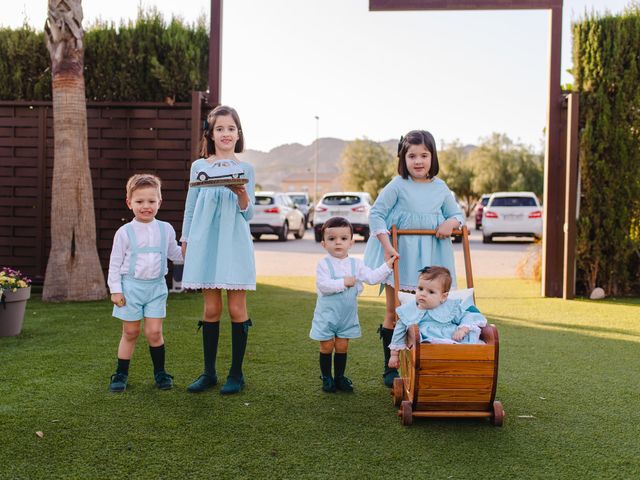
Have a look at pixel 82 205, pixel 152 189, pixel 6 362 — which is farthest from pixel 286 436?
pixel 82 205

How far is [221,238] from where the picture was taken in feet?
14.8

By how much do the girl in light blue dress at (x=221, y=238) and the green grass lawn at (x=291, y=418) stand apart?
523 millimetres

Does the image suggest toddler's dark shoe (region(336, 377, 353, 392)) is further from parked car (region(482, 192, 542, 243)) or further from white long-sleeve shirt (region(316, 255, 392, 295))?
parked car (region(482, 192, 542, 243))

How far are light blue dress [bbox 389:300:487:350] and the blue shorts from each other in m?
1.52

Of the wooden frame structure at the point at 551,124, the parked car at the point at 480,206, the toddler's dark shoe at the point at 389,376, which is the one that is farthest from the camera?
the parked car at the point at 480,206

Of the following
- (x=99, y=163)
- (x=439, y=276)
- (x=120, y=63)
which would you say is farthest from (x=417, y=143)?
(x=120, y=63)

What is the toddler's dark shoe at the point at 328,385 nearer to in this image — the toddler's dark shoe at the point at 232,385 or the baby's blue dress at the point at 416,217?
the toddler's dark shoe at the point at 232,385

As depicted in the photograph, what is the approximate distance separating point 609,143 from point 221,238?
6391 mm

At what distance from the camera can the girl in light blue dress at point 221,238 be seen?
4469mm

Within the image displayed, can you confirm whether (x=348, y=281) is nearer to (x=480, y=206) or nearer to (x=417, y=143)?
(x=417, y=143)

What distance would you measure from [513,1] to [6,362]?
7372mm

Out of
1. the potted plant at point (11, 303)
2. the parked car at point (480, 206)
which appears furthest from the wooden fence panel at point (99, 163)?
the parked car at point (480, 206)

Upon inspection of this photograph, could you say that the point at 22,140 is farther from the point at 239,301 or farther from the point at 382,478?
the point at 382,478

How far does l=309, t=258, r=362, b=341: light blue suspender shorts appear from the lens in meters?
4.48
